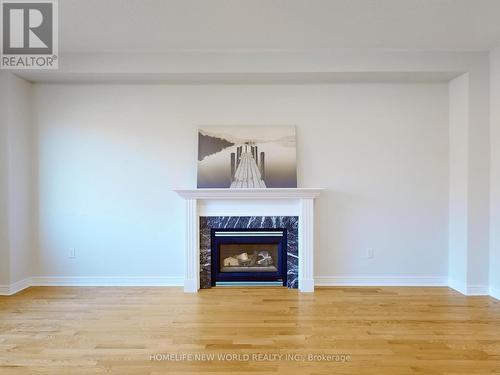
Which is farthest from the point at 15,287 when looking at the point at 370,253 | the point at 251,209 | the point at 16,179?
the point at 370,253

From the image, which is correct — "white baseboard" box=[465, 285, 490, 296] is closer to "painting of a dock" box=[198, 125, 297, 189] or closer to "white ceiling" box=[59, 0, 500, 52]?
"painting of a dock" box=[198, 125, 297, 189]

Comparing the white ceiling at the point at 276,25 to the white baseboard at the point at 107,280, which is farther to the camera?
the white baseboard at the point at 107,280

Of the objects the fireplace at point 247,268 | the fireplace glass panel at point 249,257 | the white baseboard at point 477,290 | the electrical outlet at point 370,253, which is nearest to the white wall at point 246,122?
the electrical outlet at point 370,253

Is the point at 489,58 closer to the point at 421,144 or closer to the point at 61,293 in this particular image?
the point at 421,144

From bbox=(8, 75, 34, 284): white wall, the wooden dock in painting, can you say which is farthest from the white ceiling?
the wooden dock in painting

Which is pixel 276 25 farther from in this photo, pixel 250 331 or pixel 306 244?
pixel 250 331

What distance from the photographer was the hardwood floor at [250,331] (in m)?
2.19

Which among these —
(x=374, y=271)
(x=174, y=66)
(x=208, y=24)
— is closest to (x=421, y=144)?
(x=374, y=271)

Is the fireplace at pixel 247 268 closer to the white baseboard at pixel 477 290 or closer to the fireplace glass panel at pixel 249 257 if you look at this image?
the fireplace glass panel at pixel 249 257

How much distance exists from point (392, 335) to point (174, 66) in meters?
3.36

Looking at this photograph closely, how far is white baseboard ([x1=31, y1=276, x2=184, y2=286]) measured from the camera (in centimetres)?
390

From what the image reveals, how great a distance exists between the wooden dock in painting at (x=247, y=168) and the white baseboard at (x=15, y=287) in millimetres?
2741

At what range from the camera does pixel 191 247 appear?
3699 mm

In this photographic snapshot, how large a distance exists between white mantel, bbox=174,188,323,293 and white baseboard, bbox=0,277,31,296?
6.39ft
